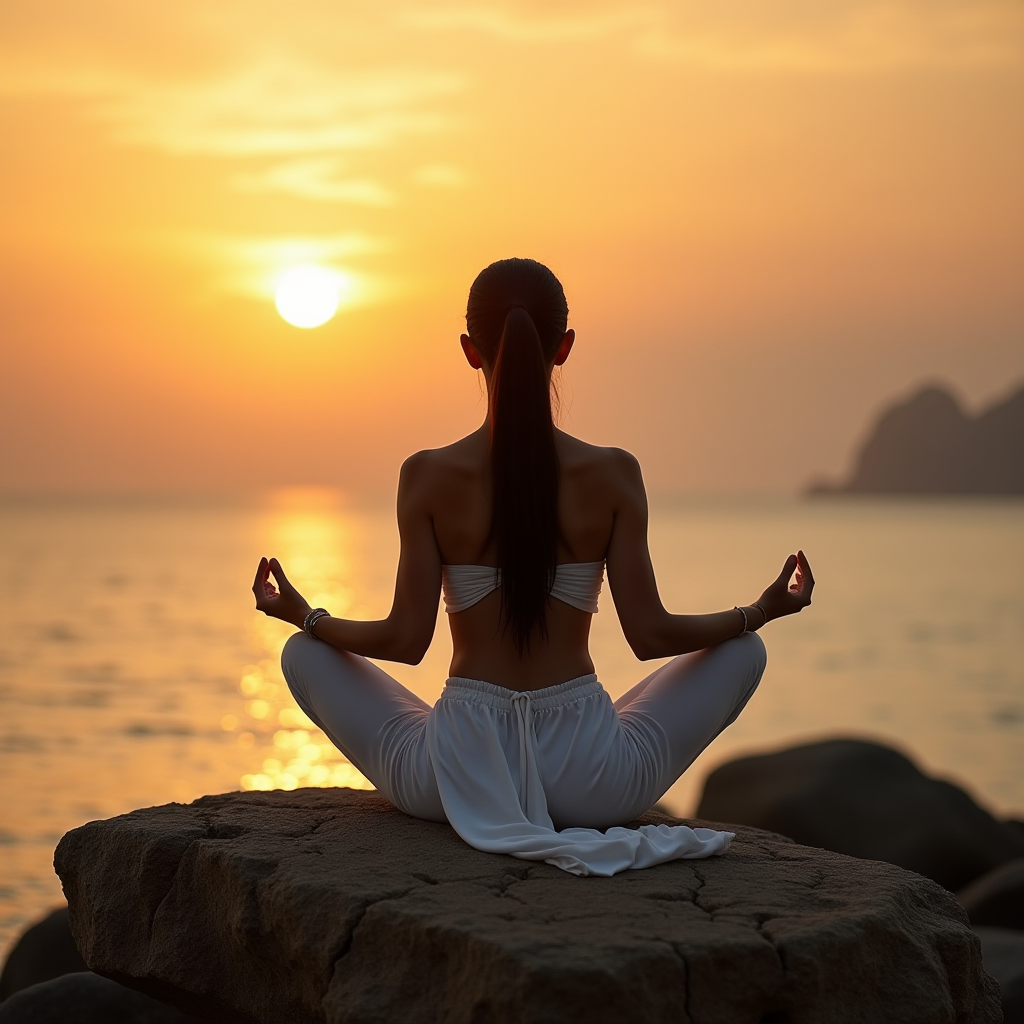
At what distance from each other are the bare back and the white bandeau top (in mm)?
23

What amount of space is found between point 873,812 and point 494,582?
575 cm

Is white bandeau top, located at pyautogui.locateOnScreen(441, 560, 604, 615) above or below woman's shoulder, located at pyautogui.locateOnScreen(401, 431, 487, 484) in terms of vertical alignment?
below

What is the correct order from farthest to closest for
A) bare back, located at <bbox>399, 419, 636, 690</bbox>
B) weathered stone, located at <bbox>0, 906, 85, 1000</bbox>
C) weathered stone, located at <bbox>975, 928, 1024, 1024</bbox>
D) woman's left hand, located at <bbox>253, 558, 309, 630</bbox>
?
1. weathered stone, located at <bbox>0, 906, 85, 1000</bbox>
2. weathered stone, located at <bbox>975, 928, 1024, 1024</bbox>
3. woman's left hand, located at <bbox>253, 558, 309, 630</bbox>
4. bare back, located at <bbox>399, 419, 636, 690</bbox>

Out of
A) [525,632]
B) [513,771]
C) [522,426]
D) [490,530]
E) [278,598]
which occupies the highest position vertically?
[522,426]

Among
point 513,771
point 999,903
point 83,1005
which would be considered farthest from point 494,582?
point 999,903

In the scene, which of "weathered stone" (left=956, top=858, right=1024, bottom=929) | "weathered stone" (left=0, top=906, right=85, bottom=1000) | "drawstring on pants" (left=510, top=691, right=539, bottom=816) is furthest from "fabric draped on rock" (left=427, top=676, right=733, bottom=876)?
"weathered stone" (left=956, top=858, right=1024, bottom=929)

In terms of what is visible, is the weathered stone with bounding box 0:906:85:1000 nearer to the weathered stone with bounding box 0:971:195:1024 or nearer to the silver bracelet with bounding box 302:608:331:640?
the weathered stone with bounding box 0:971:195:1024

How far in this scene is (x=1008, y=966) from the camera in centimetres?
617

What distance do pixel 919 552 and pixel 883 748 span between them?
199 ft

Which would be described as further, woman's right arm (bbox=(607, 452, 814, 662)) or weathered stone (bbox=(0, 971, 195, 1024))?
weathered stone (bbox=(0, 971, 195, 1024))

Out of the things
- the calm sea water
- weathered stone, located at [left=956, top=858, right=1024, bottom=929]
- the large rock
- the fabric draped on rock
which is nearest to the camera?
the fabric draped on rock

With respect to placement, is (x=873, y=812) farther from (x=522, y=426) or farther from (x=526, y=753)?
(x=522, y=426)

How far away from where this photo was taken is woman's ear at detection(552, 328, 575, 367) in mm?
4770

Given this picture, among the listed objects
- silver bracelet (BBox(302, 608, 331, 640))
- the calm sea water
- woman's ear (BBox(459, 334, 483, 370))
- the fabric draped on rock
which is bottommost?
the calm sea water
